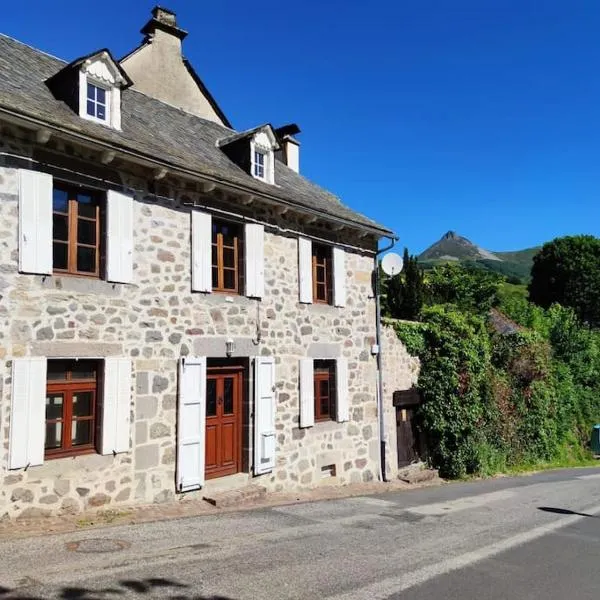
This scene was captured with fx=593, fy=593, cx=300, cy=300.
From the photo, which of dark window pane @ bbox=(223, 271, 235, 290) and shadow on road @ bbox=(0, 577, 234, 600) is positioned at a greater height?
dark window pane @ bbox=(223, 271, 235, 290)

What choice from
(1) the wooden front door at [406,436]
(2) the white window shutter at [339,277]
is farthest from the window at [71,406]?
(1) the wooden front door at [406,436]

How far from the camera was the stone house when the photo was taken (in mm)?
7703

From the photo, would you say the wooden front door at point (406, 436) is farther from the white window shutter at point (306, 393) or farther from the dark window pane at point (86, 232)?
the dark window pane at point (86, 232)

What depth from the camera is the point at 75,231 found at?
330 inches

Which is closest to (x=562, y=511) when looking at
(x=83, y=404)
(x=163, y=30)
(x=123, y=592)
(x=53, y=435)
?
(x=123, y=592)

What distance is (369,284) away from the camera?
13633 mm

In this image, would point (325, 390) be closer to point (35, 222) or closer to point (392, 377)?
point (392, 377)

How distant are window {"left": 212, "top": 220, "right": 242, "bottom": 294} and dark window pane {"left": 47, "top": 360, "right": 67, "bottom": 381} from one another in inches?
118

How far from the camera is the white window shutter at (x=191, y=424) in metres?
9.30

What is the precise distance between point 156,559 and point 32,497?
236 centimetres

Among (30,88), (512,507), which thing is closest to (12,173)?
(30,88)

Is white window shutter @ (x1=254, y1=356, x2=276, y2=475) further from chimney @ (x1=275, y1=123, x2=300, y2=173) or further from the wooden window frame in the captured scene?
chimney @ (x1=275, y1=123, x2=300, y2=173)

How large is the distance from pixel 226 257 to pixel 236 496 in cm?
412

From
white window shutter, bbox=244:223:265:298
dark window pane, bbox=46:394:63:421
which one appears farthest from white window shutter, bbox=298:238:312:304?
dark window pane, bbox=46:394:63:421
